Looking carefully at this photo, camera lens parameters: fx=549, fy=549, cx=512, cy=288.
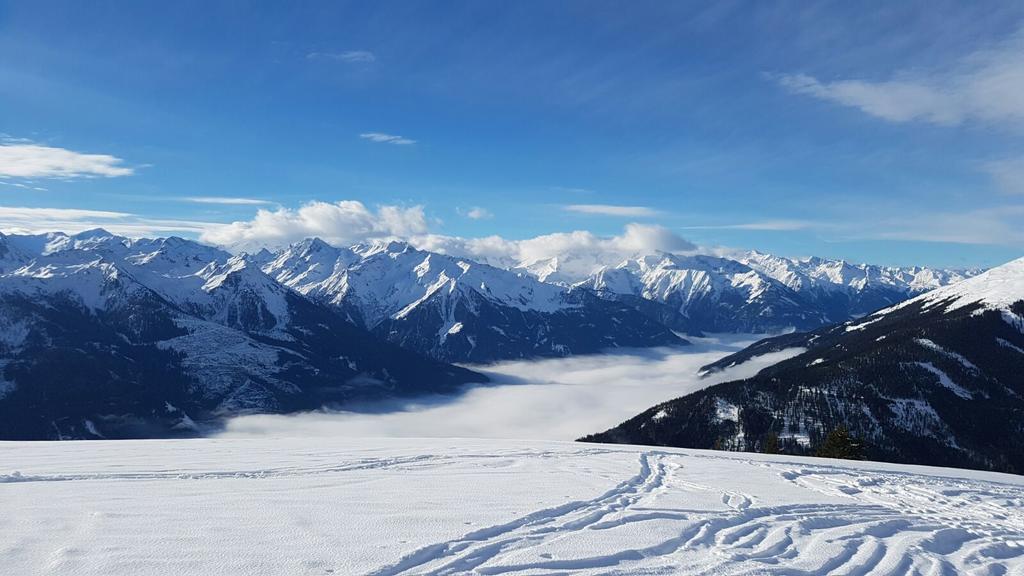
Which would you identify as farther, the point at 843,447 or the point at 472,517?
the point at 843,447

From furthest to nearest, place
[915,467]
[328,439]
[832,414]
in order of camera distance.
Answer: [832,414]
[328,439]
[915,467]

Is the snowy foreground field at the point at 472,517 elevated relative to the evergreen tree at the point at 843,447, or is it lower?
elevated

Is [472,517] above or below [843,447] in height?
above

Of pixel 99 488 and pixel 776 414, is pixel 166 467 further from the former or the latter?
pixel 776 414

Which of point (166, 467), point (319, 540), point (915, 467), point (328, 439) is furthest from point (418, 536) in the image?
point (915, 467)

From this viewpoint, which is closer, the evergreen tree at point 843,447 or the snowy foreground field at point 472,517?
the snowy foreground field at point 472,517

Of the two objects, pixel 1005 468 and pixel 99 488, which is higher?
pixel 99 488

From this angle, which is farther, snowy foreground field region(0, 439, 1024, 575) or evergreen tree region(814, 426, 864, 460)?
evergreen tree region(814, 426, 864, 460)

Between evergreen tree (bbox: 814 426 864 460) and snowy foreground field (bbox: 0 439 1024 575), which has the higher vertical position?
snowy foreground field (bbox: 0 439 1024 575)
